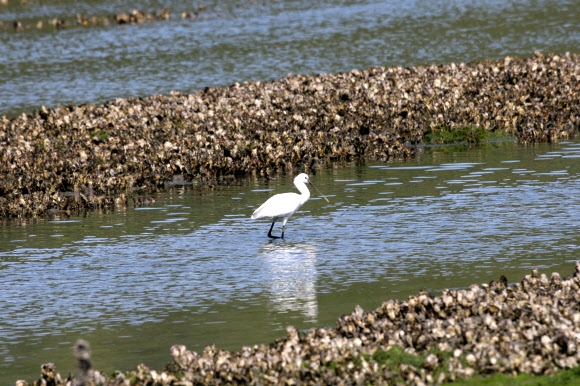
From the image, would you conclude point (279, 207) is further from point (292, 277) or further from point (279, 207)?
point (292, 277)

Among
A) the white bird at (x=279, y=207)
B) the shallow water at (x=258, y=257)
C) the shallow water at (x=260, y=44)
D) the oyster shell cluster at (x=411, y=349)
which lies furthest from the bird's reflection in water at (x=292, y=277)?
the shallow water at (x=260, y=44)

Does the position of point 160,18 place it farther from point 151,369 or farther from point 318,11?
point 151,369

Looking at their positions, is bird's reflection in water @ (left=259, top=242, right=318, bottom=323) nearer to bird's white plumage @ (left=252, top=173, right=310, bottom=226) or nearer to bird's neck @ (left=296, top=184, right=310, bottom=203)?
bird's white plumage @ (left=252, top=173, right=310, bottom=226)

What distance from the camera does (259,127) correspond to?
29969 millimetres

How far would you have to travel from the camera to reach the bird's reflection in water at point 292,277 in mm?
15289

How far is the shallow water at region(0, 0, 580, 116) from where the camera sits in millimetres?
46000

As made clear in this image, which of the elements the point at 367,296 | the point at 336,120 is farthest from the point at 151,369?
the point at 336,120

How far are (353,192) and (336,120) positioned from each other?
6.69 m

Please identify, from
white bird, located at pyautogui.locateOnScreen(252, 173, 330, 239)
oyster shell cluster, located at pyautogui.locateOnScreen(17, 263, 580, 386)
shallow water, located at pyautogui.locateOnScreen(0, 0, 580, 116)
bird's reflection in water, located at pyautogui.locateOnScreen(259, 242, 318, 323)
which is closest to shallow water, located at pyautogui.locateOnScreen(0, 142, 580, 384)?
bird's reflection in water, located at pyautogui.locateOnScreen(259, 242, 318, 323)

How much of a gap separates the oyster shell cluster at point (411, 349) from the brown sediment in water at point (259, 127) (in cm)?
1264

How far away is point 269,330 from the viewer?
1420 centimetres

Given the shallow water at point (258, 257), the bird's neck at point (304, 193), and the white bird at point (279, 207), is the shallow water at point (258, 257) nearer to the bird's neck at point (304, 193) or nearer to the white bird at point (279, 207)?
the white bird at point (279, 207)

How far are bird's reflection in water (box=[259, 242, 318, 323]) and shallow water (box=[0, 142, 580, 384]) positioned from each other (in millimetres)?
Answer: 31

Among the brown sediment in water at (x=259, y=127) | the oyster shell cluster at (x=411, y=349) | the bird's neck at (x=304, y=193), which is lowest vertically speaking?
the oyster shell cluster at (x=411, y=349)
